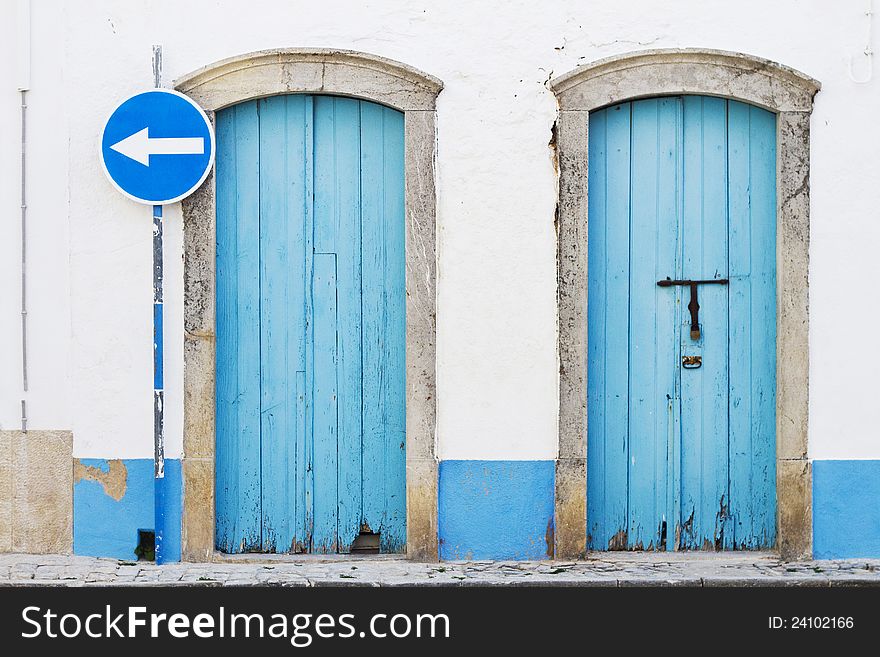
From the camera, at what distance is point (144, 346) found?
7.59m

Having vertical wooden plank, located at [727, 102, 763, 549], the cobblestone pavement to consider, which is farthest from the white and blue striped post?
vertical wooden plank, located at [727, 102, 763, 549]

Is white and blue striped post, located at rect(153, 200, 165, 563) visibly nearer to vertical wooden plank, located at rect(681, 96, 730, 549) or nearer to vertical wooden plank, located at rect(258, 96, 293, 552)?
vertical wooden plank, located at rect(258, 96, 293, 552)

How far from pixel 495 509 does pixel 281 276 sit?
74.7 inches

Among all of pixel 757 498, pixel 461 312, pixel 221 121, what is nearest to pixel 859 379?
pixel 757 498

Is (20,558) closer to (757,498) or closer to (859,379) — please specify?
(757,498)

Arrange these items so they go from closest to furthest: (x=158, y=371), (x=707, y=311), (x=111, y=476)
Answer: (x=158, y=371) → (x=111, y=476) → (x=707, y=311)

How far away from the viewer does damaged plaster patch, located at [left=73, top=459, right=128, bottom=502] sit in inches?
299

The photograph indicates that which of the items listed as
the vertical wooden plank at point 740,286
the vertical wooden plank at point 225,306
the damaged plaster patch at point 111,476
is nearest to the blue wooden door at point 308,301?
the vertical wooden plank at point 225,306

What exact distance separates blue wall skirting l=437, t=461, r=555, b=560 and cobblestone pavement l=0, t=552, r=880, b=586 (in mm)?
89

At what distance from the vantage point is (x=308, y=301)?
7.71 meters

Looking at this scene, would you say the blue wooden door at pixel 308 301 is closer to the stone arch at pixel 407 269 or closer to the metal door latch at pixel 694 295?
the stone arch at pixel 407 269

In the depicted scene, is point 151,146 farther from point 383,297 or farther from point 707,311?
point 707,311

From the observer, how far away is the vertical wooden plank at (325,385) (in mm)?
7707

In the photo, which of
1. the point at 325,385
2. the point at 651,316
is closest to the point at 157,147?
the point at 325,385
